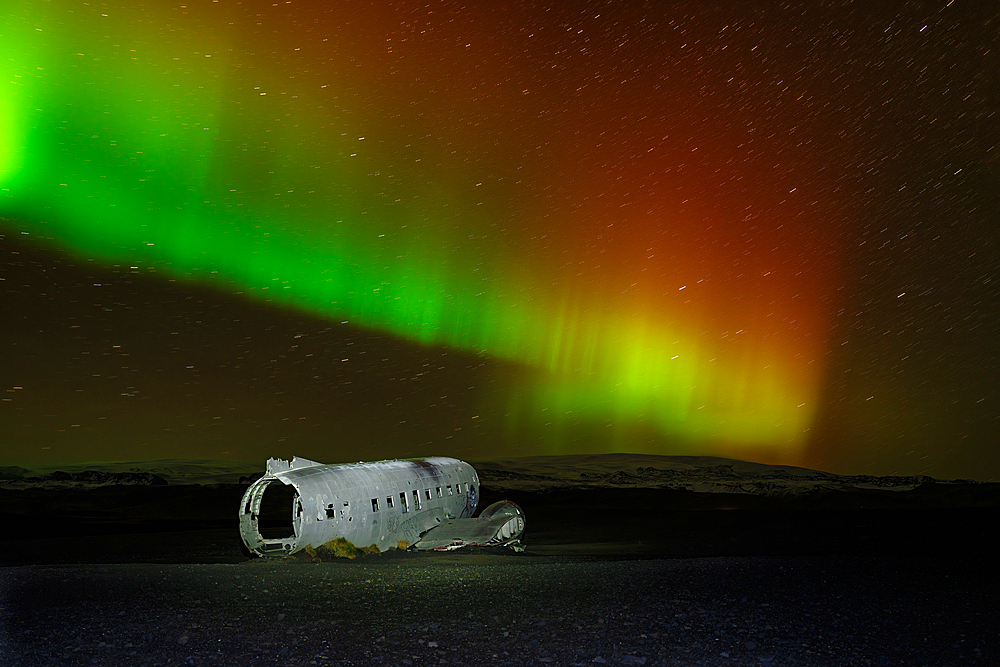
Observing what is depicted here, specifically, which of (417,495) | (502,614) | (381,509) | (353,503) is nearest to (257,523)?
(353,503)

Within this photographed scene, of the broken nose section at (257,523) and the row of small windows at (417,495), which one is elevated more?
the row of small windows at (417,495)

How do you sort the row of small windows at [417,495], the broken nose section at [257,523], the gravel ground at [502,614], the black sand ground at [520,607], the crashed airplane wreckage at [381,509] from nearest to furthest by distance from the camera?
the gravel ground at [502,614] → the black sand ground at [520,607] → the crashed airplane wreckage at [381,509] → the broken nose section at [257,523] → the row of small windows at [417,495]

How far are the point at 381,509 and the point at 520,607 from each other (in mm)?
10633

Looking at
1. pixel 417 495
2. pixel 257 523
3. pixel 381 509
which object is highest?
pixel 417 495

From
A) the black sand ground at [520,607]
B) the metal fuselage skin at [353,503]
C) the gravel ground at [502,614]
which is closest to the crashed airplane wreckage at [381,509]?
the metal fuselage skin at [353,503]

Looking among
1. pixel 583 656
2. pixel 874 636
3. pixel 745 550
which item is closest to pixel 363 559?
pixel 583 656

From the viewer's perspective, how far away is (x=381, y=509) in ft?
94.5

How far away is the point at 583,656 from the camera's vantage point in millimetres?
14539

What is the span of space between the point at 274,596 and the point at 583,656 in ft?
33.9

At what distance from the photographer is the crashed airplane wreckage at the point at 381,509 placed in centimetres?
2627

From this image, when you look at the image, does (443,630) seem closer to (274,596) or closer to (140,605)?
(274,596)

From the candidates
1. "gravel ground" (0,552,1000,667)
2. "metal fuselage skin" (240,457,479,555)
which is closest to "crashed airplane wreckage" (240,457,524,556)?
"metal fuselage skin" (240,457,479,555)

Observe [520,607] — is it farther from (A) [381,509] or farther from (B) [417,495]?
(B) [417,495]

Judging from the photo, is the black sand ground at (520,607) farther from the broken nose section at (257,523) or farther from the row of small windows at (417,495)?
the row of small windows at (417,495)
